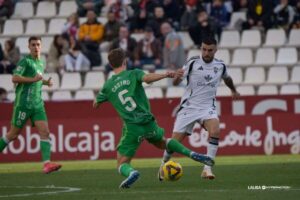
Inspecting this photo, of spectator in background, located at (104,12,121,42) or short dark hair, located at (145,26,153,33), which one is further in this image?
spectator in background, located at (104,12,121,42)

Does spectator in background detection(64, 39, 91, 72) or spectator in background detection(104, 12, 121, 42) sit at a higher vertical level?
spectator in background detection(104, 12, 121, 42)

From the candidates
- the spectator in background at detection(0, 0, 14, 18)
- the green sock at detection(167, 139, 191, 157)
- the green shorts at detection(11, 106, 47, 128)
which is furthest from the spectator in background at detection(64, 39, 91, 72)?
the green sock at detection(167, 139, 191, 157)

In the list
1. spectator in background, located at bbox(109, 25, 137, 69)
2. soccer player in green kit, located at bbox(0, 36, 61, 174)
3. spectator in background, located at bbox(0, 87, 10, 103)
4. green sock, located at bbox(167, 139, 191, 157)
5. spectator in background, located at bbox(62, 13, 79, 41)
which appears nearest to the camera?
green sock, located at bbox(167, 139, 191, 157)

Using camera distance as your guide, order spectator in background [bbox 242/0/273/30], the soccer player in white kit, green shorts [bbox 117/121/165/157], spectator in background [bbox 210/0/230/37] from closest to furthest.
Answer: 1. green shorts [bbox 117/121/165/157]
2. the soccer player in white kit
3. spectator in background [bbox 242/0/273/30]
4. spectator in background [bbox 210/0/230/37]

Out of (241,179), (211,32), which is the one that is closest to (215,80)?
(241,179)

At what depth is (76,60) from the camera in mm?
29578

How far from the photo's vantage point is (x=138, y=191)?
563 inches

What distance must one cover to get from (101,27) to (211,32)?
315 cm

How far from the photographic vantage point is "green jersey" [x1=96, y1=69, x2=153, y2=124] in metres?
14.9

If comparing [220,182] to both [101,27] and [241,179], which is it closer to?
[241,179]

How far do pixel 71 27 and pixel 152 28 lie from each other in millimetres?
2415

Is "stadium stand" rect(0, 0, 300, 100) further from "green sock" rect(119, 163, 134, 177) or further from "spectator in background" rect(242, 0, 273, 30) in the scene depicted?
"green sock" rect(119, 163, 134, 177)

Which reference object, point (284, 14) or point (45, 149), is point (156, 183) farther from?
point (284, 14)

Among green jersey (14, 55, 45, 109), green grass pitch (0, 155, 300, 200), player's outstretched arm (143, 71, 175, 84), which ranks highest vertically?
player's outstretched arm (143, 71, 175, 84)
